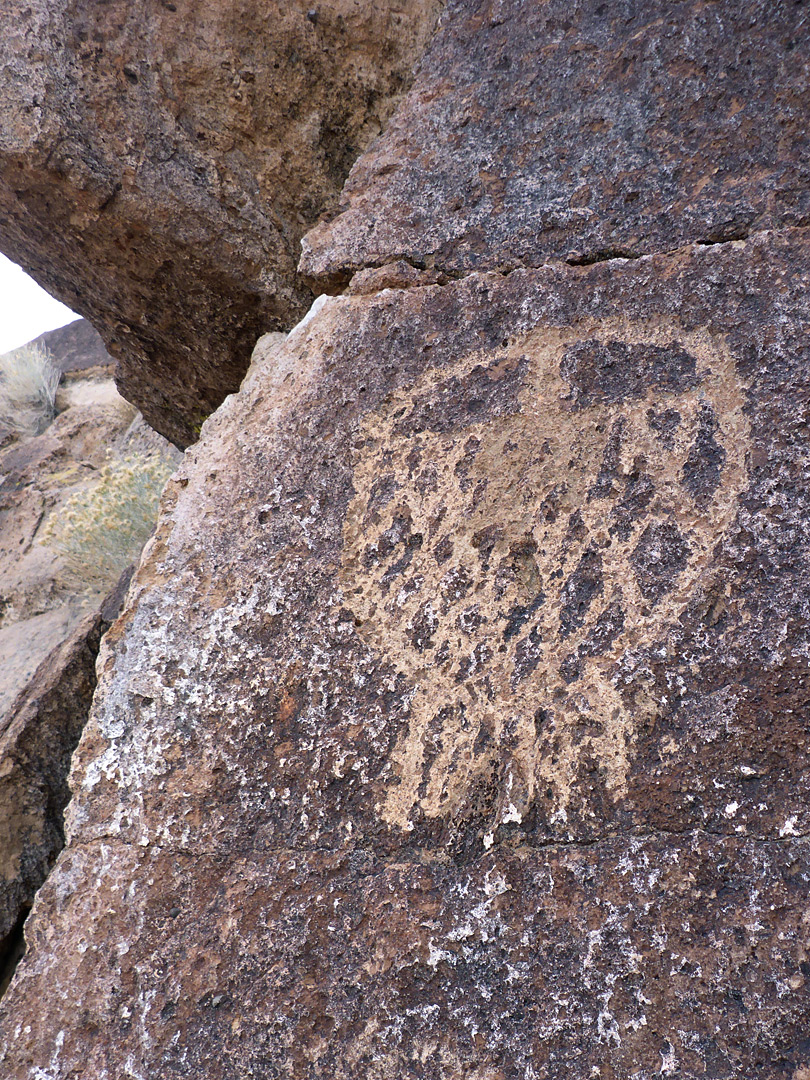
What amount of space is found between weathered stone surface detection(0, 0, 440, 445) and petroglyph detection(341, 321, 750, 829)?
888 mm

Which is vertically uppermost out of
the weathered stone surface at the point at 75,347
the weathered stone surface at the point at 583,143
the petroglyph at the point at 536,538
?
the weathered stone surface at the point at 583,143

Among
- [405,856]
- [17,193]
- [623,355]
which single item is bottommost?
[405,856]

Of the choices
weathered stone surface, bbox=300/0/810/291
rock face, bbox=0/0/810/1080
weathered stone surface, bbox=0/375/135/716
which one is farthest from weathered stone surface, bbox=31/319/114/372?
rock face, bbox=0/0/810/1080

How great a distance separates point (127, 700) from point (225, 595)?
23 centimetres

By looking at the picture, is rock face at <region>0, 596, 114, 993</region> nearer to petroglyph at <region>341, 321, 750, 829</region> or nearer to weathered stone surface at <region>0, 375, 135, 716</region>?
weathered stone surface at <region>0, 375, 135, 716</region>

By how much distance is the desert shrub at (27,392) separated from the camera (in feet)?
22.0

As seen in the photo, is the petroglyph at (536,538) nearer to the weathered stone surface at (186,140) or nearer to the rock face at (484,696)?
the rock face at (484,696)

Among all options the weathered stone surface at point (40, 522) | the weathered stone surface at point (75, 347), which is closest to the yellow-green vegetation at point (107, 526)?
the weathered stone surface at point (40, 522)

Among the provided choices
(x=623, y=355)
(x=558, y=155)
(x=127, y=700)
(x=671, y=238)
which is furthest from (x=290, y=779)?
(x=558, y=155)

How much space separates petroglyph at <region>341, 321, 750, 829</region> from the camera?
3.68 feet

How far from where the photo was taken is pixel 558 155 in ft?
4.99

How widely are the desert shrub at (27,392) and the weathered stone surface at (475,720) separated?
6027 millimetres

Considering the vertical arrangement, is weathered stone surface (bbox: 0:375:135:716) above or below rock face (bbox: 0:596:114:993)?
below

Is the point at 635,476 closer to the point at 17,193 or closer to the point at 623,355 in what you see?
the point at 623,355
